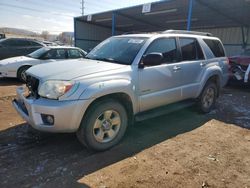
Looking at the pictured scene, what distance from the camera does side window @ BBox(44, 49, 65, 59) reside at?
889 cm

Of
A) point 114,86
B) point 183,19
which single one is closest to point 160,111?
point 114,86

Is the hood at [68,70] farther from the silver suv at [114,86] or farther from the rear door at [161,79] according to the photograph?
the rear door at [161,79]

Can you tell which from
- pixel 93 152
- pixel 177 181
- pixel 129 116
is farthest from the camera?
pixel 129 116

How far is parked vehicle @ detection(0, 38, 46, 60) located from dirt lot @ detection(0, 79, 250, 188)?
7174 millimetres

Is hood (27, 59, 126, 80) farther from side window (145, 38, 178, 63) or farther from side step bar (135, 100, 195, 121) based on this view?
side step bar (135, 100, 195, 121)

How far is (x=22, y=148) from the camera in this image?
3.62 metres

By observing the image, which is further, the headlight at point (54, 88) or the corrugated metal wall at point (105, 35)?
the corrugated metal wall at point (105, 35)

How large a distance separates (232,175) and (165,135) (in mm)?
1423

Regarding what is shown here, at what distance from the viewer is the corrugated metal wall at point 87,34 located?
21862 mm

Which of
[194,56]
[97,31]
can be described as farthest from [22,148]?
[97,31]

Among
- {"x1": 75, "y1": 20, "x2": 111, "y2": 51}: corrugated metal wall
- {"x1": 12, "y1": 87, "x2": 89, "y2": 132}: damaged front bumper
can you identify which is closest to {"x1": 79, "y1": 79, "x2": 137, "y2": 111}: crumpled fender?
{"x1": 12, "y1": 87, "x2": 89, "y2": 132}: damaged front bumper

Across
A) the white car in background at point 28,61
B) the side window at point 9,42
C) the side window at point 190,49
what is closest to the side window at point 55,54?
the white car in background at point 28,61

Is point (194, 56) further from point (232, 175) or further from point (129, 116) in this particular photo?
point (232, 175)

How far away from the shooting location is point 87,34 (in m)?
22.6
